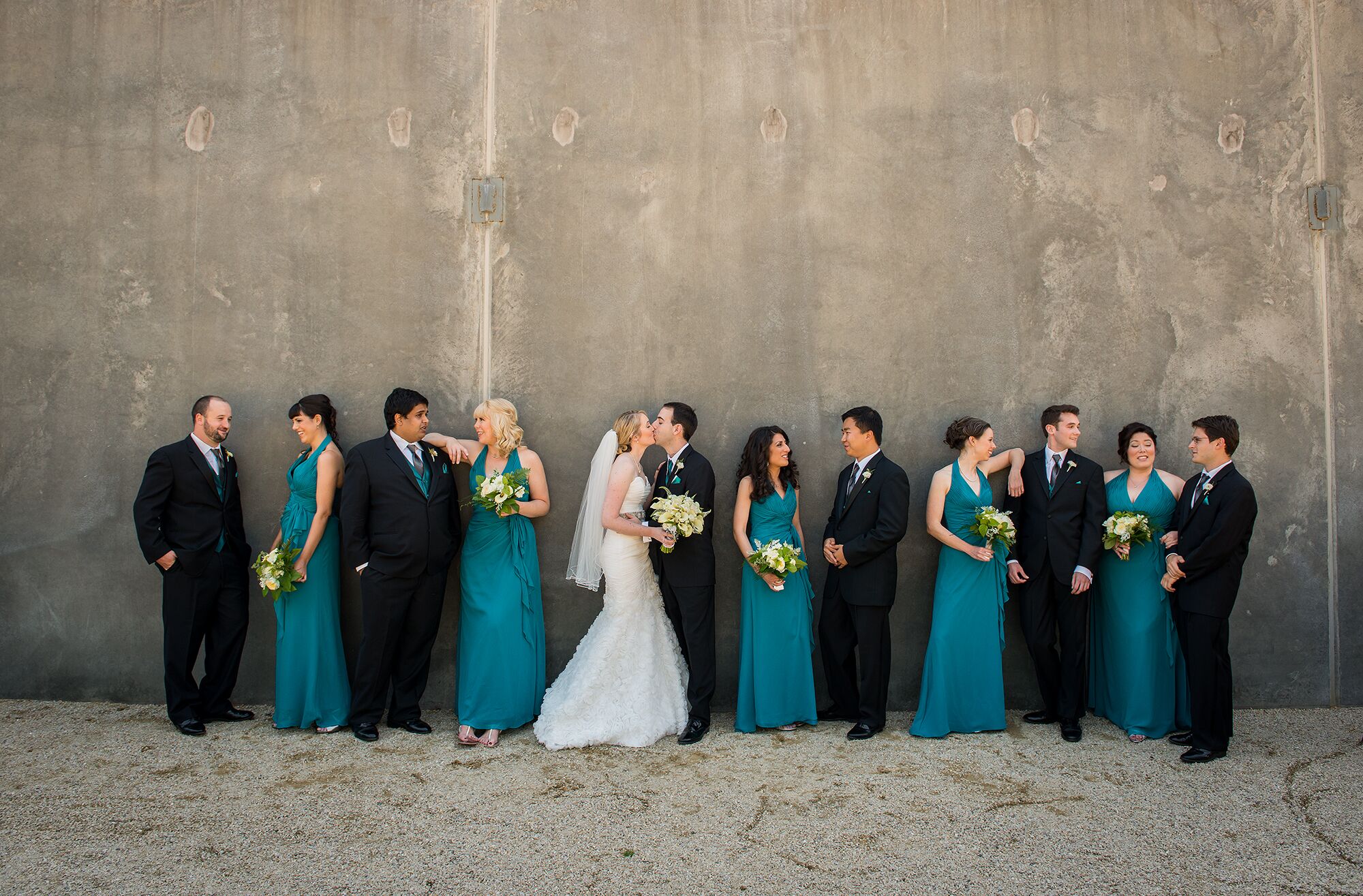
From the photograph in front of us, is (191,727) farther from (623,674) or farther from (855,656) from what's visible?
(855,656)

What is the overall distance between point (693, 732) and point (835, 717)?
1.11m

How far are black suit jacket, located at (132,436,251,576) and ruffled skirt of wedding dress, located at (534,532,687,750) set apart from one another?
2449 millimetres

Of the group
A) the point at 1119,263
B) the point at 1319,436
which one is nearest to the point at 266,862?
the point at 1119,263

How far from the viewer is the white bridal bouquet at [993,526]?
5613 millimetres

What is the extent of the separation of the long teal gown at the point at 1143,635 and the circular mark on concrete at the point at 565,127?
4.64 metres

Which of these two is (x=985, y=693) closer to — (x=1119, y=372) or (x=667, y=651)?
(x=667, y=651)

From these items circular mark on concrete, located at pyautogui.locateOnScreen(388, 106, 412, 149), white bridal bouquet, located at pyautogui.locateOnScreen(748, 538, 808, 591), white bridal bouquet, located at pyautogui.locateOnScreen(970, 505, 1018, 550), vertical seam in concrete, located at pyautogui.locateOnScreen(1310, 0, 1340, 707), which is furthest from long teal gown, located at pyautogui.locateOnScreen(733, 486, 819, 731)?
vertical seam in concrete, located at pyautogui.locateOnScreen(1310, 0, 1340, 707)

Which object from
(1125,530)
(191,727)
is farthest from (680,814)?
→ (191,727)

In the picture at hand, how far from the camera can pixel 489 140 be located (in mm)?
6633

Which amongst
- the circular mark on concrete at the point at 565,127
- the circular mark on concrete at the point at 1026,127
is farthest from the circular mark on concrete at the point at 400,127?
the circular mark on concrete at the point at 1026,127

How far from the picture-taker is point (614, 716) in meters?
5.54

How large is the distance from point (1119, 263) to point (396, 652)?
19.4 ft

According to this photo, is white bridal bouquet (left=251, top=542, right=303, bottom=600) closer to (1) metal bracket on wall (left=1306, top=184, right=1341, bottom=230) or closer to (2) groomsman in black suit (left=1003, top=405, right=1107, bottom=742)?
(2) groomsman in black suit (left=1003, top=405, right=1107, bottom=742)

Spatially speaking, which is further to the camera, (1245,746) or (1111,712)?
(1111,712)
